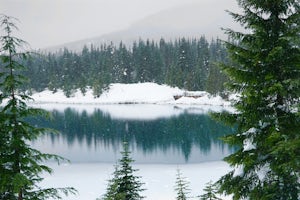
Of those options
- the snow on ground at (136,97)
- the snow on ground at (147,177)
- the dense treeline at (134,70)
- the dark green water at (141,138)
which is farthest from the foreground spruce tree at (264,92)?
the dense treeline at (134,70)

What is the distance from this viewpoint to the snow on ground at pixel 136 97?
111688mm

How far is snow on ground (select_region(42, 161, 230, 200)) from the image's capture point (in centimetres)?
2589

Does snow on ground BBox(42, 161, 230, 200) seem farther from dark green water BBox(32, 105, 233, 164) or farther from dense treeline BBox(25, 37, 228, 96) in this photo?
dense treeline BBox(25, 37, 228, 96)

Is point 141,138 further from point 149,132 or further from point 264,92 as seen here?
point 264,92

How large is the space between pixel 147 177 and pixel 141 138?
26.8 meters

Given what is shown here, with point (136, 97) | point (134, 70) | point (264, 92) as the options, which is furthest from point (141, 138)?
point (134, 70)

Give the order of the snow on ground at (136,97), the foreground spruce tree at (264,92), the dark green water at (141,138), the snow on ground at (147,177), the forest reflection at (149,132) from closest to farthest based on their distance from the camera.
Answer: the foreground spruce tree at (264,92), the snow on ground at (147,177), the dark green water at (141,138), the forest reflection at (149,132), the snow on ground at (136,97)

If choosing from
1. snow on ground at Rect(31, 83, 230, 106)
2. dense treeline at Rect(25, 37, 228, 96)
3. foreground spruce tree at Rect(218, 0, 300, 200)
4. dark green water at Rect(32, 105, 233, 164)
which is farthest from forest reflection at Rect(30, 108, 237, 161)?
dense treeline at Rect(25, 37, 228, 96)

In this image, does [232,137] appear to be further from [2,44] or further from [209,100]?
[209,100]

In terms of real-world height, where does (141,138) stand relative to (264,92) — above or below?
below

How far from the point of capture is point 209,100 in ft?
349

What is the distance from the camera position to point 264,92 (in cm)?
941

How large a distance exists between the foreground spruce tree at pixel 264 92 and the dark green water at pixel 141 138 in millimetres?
31356

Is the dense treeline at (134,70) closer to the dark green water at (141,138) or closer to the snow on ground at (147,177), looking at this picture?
the dark green water at (141,138)
